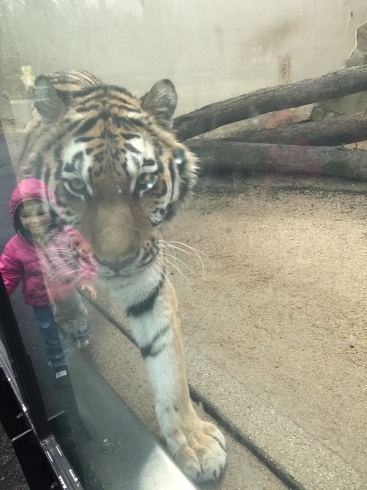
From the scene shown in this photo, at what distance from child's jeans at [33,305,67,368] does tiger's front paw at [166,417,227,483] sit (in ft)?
1.06

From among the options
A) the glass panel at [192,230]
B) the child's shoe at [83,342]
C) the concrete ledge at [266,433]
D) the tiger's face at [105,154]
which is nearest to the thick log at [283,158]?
the glass panel at [192,230]

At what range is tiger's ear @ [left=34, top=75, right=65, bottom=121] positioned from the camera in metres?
0.71

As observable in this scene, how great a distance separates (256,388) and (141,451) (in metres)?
0.29

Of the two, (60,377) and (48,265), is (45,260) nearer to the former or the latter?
(48,265)

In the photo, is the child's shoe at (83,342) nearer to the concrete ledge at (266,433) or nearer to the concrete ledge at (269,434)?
the concrete ledge at (266,433)

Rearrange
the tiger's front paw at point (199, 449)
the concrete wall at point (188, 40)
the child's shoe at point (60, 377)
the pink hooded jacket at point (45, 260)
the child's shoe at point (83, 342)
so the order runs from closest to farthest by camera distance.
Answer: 1. the concrete wall at point (188, 40)
2. the pink hooded jacket at point (45, 260)
3. the tiger's front paw at point (199, 449)
4. the child's shoe at point (60, 377)
5. the child's shoe at point (83, 342)

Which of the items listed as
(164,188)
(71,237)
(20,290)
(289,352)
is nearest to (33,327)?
(20,290)

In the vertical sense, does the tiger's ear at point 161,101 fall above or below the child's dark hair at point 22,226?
above

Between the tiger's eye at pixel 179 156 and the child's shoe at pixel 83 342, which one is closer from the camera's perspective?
the tiger's eye at pixel 179 156

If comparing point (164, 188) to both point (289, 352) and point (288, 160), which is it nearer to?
point (288, 160)

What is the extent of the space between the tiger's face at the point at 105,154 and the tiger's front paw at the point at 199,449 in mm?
478

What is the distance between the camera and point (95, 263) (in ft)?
2.51

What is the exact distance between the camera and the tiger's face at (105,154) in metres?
0.71

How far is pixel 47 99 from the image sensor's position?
0.71m
